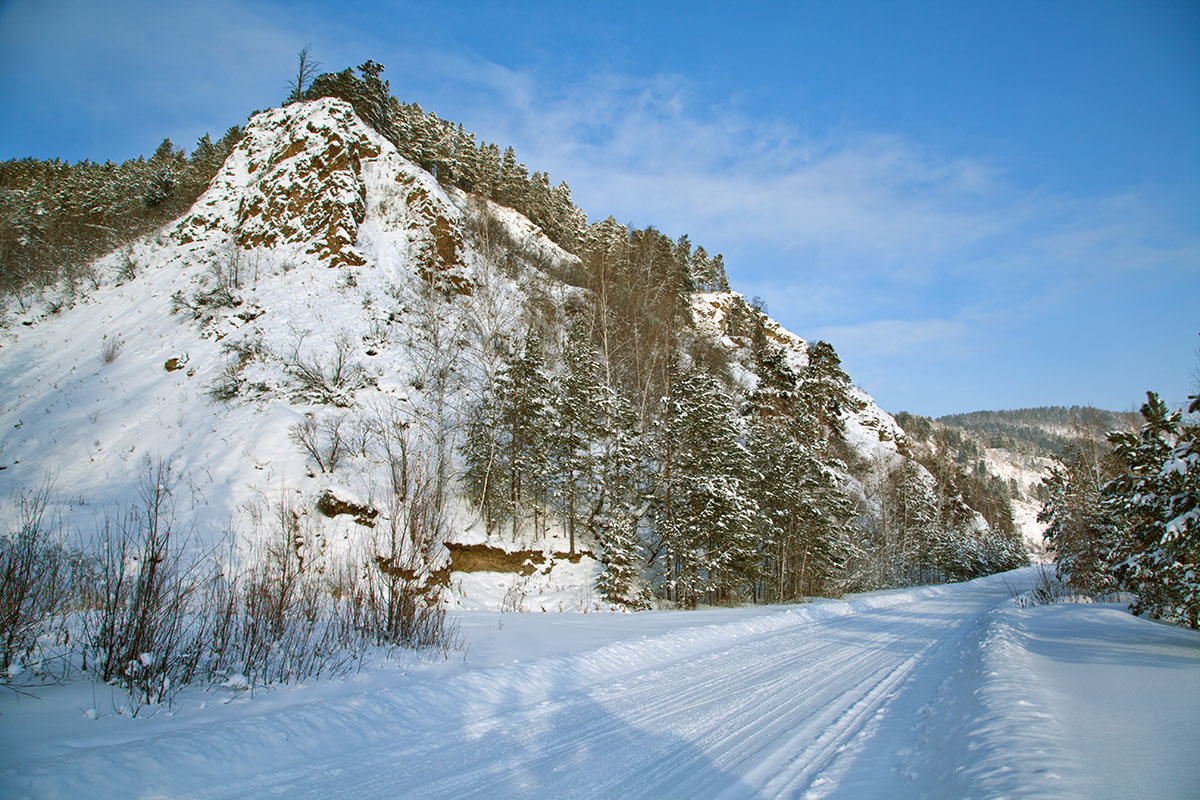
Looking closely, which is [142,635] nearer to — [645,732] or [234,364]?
[645,732]

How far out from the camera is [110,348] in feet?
87.9

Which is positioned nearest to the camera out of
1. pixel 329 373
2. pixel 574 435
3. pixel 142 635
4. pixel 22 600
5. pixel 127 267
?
pixel 22 600

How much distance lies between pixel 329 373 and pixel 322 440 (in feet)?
16.8

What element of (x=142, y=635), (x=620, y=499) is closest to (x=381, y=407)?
(x=620, y=499)

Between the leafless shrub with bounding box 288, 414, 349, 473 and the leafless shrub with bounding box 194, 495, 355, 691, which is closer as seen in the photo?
the leafless shrub with bounding box 194, 495, 355, 691

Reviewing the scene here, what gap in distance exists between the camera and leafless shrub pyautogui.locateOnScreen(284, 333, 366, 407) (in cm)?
2445

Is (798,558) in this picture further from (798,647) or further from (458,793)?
(458,793)

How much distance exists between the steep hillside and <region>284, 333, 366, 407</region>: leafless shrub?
13 cm

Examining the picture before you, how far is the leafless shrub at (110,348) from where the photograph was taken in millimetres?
26266

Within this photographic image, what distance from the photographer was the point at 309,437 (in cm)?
2128

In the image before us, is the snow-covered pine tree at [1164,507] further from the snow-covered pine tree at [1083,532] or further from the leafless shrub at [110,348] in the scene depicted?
the leafless shrub at [110,348]

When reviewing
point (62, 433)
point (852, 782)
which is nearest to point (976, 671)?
point (852, 782)

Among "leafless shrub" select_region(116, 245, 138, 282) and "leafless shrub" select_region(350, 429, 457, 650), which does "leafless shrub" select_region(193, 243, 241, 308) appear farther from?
"leafless shrub" select_region(350, 429, 457, 650)

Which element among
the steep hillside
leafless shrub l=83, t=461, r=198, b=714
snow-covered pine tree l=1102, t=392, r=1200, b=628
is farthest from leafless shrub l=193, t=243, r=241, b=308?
snow-covered pine tree l=1102, t=392, r=1200, b=628
